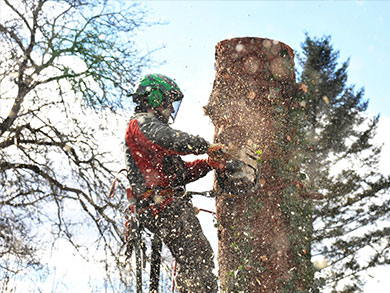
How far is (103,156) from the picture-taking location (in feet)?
30.8

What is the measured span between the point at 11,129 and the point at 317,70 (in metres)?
10.5

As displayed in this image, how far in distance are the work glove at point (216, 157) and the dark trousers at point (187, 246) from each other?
37 cm

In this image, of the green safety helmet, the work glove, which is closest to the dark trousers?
the work glove

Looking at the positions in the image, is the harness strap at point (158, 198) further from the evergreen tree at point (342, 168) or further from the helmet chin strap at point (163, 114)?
the evergreen tree at point (342, 168)

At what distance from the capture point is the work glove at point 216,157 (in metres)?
3.13

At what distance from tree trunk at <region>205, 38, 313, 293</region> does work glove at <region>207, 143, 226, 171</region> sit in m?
0.08

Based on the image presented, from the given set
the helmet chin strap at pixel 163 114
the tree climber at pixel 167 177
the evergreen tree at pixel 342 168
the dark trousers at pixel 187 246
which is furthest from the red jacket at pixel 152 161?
the evergreen tree at pixel 342 168

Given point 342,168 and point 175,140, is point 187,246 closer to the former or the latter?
point 175,140

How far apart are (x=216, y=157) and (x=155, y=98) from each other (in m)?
0.81

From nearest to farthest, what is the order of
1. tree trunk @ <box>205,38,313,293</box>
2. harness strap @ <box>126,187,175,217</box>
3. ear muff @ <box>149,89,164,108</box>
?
tree trunk @ <box>205,38,313,293</box>
harness strap @ <box>126,187,175,217</box>
ear muff @ <box>149,89,164,108</box>

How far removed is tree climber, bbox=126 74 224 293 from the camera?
10.5 ft

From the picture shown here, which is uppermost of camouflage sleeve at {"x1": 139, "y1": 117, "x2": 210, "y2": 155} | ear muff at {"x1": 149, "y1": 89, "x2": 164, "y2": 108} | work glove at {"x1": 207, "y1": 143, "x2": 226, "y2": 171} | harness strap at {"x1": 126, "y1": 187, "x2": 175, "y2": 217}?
ear muff at {"x1": 149, "y1": 89, "x2": 164, "y2": 108}

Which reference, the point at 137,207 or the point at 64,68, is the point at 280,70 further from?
the point at 64,68

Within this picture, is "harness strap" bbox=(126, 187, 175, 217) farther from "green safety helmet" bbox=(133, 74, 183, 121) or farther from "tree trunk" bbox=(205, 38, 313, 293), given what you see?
"green safety helmet" bbox=(133, 74, 183, 121)
